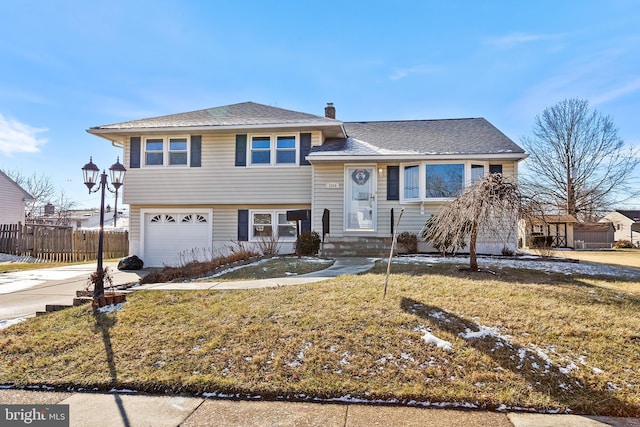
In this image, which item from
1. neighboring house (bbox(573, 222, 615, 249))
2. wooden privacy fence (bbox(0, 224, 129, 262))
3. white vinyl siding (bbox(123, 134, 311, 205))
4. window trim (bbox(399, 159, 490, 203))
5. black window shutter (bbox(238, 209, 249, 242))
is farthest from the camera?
neighboring house (bbox(573, 222, 615, 249))

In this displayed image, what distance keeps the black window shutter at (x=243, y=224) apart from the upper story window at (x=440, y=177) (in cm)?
616

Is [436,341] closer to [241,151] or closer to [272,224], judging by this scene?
[272,224]

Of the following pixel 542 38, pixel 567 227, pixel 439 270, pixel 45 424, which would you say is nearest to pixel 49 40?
pixel 45 424

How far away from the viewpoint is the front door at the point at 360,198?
13.5 meters

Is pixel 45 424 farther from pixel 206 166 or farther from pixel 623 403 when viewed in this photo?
pixel 206 166

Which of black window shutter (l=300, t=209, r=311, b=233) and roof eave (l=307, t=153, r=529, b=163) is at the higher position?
roof eave (l=307, t=153, r=529, b=163)

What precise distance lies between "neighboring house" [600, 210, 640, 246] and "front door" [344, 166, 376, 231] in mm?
42956

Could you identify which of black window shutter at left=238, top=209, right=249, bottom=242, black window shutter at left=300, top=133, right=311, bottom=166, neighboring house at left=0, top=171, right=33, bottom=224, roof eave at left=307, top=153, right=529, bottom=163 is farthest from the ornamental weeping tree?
neighboring house at left=0, top=171, right=33, bottom=224

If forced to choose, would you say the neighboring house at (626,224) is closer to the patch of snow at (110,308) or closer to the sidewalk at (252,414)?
the sidewalk at (252,414)

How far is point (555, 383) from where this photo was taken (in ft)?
12.0

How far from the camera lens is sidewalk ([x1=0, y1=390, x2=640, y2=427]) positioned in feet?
10.3

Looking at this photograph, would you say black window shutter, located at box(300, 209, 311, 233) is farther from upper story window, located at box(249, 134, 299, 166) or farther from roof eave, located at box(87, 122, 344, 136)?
roof eave, located at box(87, 122, 344, 136)

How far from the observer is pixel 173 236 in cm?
1473

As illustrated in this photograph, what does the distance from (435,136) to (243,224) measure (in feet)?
27.6
